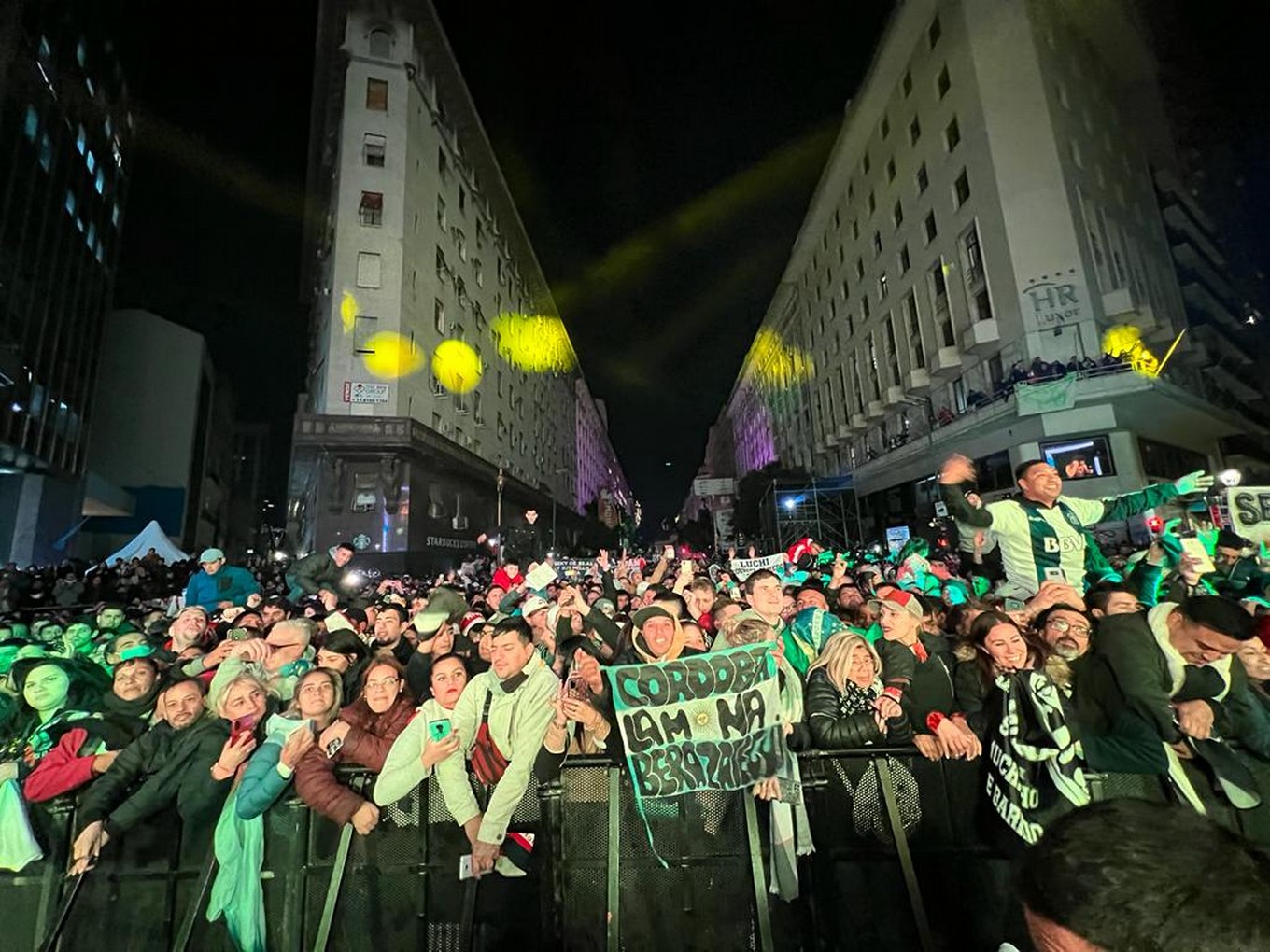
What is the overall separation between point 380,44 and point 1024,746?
37560 mm

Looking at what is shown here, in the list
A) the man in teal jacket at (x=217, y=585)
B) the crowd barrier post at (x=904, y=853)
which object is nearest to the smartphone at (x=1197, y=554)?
the crowd barrier post at (x=904, y=853)

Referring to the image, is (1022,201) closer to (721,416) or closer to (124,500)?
(124,500)

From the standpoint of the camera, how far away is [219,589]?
31.0 feet

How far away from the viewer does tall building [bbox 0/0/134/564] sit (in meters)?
27.8

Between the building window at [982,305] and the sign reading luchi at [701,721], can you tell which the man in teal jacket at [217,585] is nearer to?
the sign reading luchi at [701,721]

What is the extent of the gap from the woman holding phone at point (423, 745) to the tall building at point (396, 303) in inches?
878

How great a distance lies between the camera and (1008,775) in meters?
3.29

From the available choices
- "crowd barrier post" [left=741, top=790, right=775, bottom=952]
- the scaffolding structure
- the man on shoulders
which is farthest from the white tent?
the scaffolding structure

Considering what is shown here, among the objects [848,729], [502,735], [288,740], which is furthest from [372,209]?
[848,729]

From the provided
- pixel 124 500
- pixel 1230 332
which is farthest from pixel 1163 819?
pixel 124 500

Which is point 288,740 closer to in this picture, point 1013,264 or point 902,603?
point 902,603

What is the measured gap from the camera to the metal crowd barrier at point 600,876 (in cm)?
351

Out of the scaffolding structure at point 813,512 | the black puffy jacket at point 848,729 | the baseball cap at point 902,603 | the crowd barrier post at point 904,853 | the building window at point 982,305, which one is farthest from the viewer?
the scaffolding structure at point 813,512

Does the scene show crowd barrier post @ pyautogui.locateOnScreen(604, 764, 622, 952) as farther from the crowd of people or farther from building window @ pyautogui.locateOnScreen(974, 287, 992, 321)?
building window @ pyautogui.locateOnScreen(974, 287, 992, 321)
